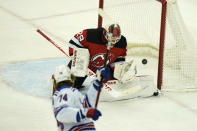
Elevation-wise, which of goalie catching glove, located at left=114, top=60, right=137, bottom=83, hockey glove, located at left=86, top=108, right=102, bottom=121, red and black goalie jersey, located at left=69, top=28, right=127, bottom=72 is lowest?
hockey glove, located at left=86, top=108, right=102, bottom=121

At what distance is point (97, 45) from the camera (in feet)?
13.3

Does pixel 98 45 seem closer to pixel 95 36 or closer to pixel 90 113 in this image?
pixel 95 36

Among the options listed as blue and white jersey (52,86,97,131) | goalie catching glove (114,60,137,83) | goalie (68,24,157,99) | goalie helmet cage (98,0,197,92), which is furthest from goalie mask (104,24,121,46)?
blue and white jersey (52,86,97,131)

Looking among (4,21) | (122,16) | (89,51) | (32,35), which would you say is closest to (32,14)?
(4,21)

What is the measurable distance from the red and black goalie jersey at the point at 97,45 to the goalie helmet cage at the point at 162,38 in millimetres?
375

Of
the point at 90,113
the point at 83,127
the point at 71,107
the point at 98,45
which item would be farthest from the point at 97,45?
the point at 90,113

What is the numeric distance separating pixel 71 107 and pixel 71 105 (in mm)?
40

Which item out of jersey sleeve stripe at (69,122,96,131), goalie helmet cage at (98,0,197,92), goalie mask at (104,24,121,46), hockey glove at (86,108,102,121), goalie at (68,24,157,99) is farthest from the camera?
goalie helmet cage at (98,0,197,92)

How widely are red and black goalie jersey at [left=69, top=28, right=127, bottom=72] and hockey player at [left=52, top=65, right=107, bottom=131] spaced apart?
1.26 meters

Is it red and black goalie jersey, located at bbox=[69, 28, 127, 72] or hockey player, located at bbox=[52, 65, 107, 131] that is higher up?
red and black goalie jersey, located at bbox=[69, 28, 127, 72]

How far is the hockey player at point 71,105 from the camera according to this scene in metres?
2.45

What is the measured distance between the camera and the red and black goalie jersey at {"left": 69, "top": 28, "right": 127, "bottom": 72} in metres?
4.04

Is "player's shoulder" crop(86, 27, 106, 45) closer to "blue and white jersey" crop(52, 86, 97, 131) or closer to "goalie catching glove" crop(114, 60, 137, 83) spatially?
"goalie catching glove" crop(114, 60, 137, 83)

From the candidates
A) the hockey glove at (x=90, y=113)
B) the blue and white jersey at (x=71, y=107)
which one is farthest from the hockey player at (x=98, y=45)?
the hockey glove at (x=90, y=113)
